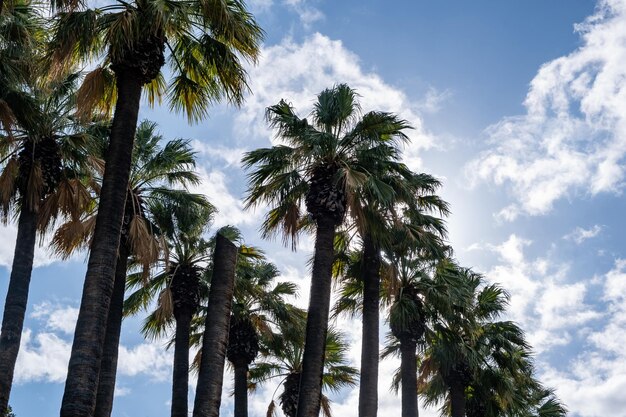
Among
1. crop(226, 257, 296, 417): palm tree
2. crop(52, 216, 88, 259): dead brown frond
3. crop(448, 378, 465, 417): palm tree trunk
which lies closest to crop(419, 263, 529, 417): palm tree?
crop(448, 378, 465, 417): palm tree trunk

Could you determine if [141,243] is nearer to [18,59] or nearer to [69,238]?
[69,238]

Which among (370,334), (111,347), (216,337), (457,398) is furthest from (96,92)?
(457,398)

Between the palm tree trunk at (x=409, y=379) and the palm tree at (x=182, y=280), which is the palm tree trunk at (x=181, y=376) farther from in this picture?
the palm tree trunk at (x=409, y=379)

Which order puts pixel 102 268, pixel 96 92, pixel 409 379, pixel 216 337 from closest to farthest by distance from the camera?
pixel 102 268, pixel 216 337, pixel 96 92, pixel 409 379

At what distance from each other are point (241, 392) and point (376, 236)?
9568 mm

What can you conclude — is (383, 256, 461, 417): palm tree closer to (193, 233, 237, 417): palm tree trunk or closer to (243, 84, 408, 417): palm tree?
(243, 84, 408, 417): palm tree

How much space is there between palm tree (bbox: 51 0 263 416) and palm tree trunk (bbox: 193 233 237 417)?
2.22m

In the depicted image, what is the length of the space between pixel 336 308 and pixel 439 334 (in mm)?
3413

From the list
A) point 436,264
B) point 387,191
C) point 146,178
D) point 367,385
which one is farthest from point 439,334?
point 146,178

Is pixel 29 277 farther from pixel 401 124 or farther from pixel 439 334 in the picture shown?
pixel 439 334

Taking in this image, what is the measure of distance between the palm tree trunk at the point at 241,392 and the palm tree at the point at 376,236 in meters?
6.37

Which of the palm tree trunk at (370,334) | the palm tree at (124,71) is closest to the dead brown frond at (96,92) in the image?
the palm tree at (124,71)

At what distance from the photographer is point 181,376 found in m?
24.2

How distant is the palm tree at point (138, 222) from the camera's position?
64.5 ft
